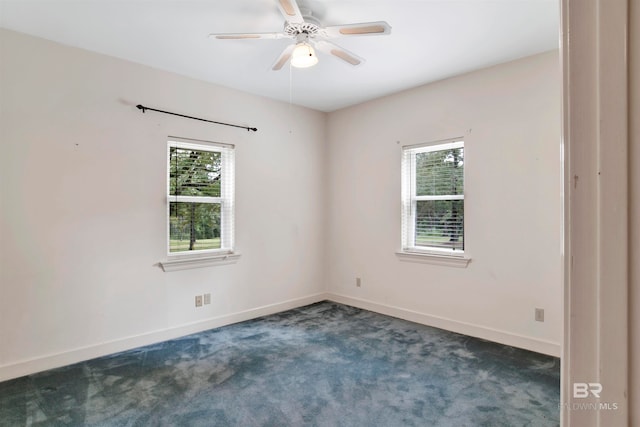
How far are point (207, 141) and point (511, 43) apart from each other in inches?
121

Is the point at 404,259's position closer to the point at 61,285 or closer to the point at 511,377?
the point at 511,377

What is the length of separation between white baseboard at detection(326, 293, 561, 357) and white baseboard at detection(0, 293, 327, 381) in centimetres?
103

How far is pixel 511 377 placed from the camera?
2.63m

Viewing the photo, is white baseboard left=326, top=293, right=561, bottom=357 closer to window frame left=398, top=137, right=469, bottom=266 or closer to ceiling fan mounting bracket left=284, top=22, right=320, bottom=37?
window frame left=398, top=137, right=469, bottom=266

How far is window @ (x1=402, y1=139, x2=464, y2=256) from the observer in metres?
3.70

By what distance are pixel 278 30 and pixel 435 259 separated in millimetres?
2793

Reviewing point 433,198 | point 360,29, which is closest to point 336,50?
point 360,29

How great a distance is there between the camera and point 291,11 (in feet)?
6.83

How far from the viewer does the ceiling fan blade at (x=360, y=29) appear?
83.6 inches
